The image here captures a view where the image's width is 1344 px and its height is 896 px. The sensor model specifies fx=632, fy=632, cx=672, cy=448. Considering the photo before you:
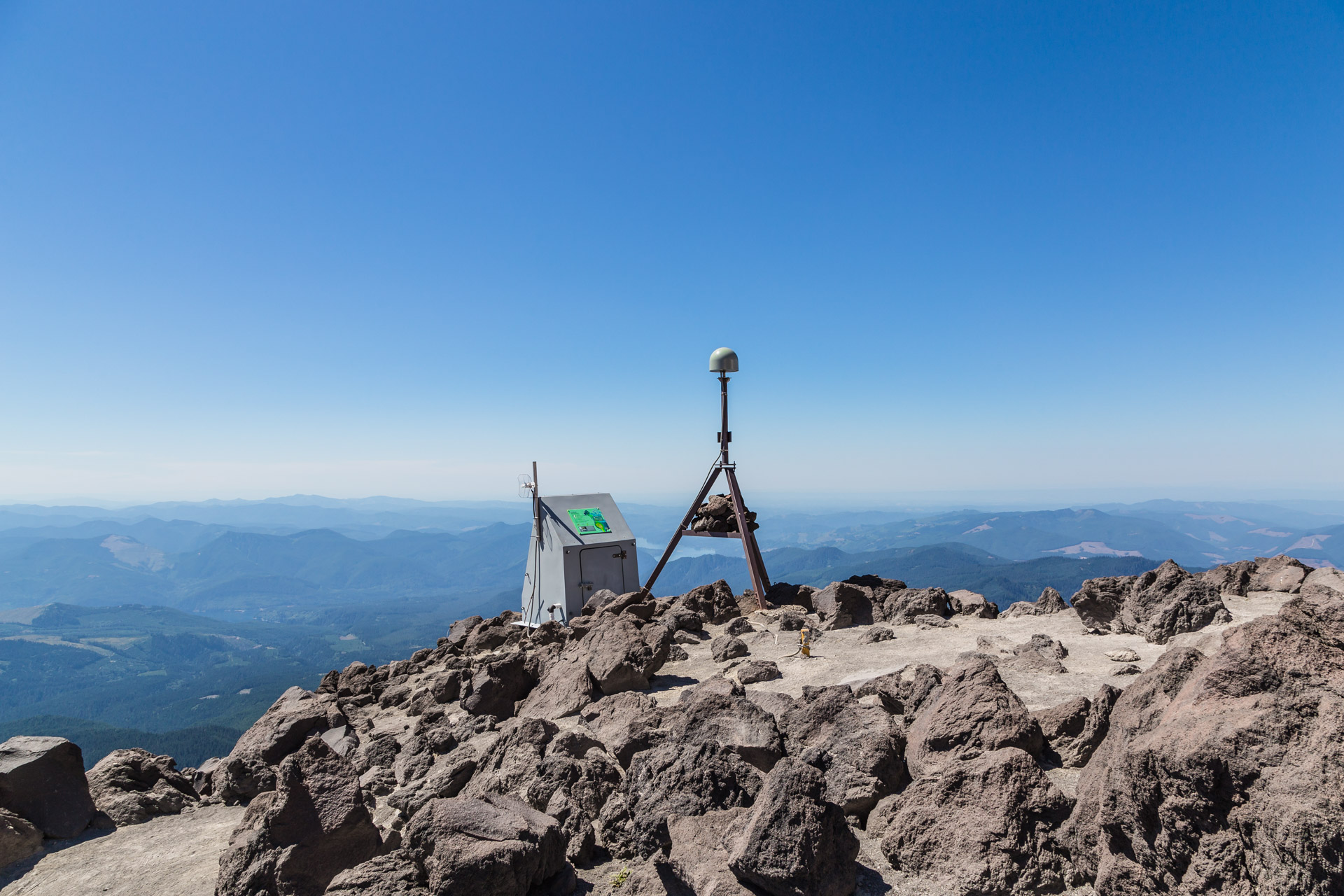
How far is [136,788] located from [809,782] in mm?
9625

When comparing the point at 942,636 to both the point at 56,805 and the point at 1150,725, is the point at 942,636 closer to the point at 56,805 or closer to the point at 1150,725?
the point at 1150,725

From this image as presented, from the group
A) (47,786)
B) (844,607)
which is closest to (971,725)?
(844,607)

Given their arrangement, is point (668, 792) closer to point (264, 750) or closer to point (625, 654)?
point (625, 654)

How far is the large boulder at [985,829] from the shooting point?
4602 millimetres

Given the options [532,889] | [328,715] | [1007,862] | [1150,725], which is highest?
[1150,725]

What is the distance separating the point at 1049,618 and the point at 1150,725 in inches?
329

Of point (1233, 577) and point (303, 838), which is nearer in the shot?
point (303, 838)

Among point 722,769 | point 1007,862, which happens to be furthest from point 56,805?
point 1007,862

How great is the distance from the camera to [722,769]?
19.9 ft

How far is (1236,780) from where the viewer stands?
3.84m

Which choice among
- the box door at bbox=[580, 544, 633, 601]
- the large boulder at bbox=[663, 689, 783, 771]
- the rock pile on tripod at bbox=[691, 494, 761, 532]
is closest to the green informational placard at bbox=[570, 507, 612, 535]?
the box door at bbox=[580, 544, 633, 601]

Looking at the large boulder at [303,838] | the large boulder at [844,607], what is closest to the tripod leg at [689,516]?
the large boulder at [844,607]

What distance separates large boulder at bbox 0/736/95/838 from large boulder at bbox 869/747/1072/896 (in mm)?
9491

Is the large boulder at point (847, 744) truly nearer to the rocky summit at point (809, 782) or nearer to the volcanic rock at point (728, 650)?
the rocky summit at point (809, 782)
